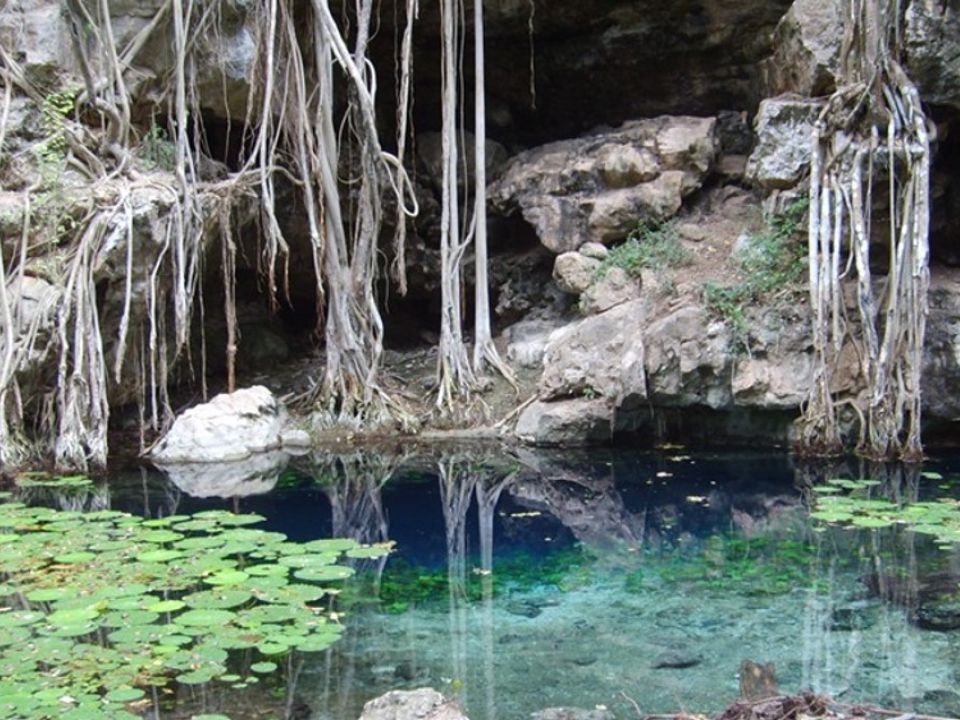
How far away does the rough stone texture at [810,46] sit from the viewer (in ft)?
23.2

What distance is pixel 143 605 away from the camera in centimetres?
344

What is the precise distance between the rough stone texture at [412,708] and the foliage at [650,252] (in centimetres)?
526

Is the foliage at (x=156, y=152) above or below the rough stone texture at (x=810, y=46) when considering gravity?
below

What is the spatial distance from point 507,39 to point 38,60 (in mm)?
4182

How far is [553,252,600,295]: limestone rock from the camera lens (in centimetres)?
775

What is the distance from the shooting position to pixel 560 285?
8.09m

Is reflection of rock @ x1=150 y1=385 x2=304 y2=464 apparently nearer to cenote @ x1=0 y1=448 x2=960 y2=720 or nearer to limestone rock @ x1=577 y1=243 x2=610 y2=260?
cenote @ x1=0 y1=448 x2=960 y2=720

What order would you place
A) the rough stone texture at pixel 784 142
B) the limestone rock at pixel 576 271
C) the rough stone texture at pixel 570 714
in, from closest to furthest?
the rough stone texture at pixel 570 714 < the rough stone texture at pixel 784 142 < the limestone rock at pixel 576 271

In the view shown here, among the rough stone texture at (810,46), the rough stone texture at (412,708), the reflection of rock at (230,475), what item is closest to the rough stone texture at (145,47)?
the reflection of rock at (230,475)

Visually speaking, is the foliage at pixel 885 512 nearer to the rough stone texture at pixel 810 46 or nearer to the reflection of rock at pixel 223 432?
the rough stone texture at pixel 810 46

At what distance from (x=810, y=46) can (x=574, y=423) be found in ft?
10.7

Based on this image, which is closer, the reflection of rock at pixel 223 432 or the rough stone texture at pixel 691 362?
the rough stone texture at pixel 691 362

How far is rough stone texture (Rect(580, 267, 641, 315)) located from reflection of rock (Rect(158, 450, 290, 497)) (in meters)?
2.55

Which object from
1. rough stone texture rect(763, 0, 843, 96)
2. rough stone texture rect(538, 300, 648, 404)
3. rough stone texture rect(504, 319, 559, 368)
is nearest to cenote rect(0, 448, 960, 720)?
rough stone texture rect(538, 300, 648, 404)
